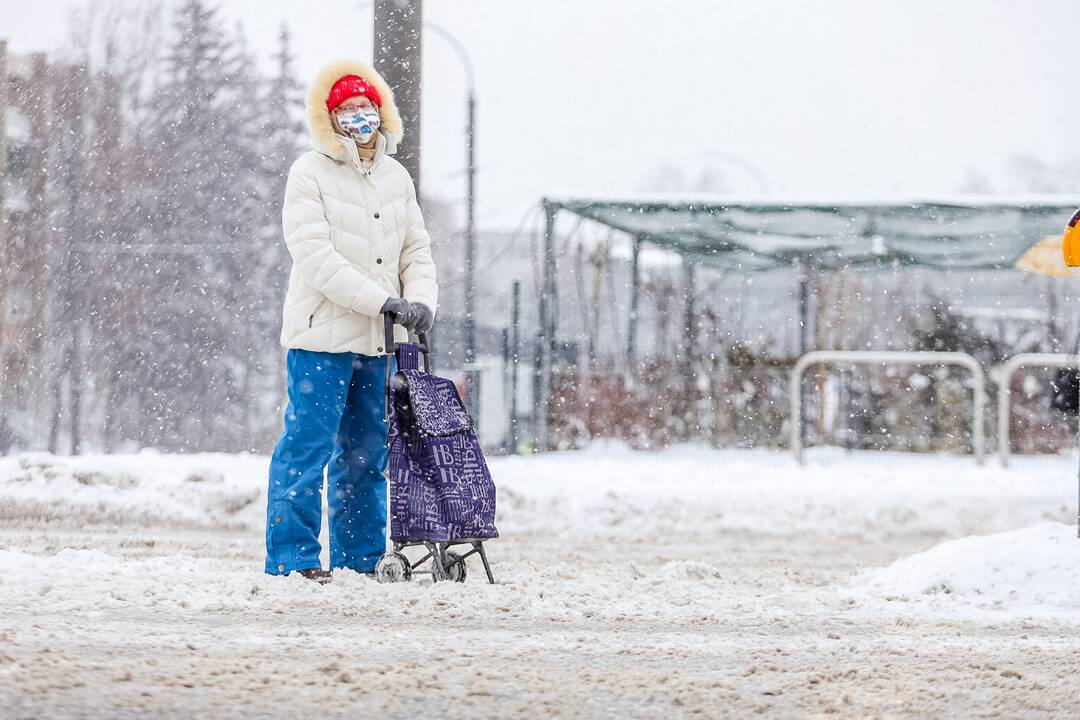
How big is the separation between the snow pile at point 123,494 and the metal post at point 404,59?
2.23 meters

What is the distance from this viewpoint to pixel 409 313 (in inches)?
197

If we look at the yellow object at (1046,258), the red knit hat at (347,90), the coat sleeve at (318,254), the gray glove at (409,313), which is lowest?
the gray glove at (409,313)

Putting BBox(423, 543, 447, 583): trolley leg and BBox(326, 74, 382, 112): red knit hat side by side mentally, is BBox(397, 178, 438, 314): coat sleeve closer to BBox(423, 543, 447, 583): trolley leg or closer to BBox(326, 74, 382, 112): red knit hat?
BBox(326, 74, 382, 112): red knit hat

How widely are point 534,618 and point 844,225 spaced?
30.9 feet

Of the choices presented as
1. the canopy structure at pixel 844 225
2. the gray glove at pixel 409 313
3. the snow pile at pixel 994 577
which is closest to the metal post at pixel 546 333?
the canopy structure at pixel 844 225

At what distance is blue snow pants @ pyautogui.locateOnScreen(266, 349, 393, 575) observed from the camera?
5.03m

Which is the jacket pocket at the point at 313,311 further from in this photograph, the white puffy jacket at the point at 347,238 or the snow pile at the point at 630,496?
the snow pile at the point at 630,496

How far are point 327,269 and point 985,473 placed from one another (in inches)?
266

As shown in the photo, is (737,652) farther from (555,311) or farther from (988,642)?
(555,311)

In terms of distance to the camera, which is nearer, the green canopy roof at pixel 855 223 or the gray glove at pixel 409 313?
the gray glove at pixel 409 313

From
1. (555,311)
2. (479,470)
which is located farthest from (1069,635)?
(555,311)

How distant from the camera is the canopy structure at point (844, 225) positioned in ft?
42.2

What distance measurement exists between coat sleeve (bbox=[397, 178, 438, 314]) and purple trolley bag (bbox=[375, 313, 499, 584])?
10.6 inches

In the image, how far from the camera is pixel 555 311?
494 inches
